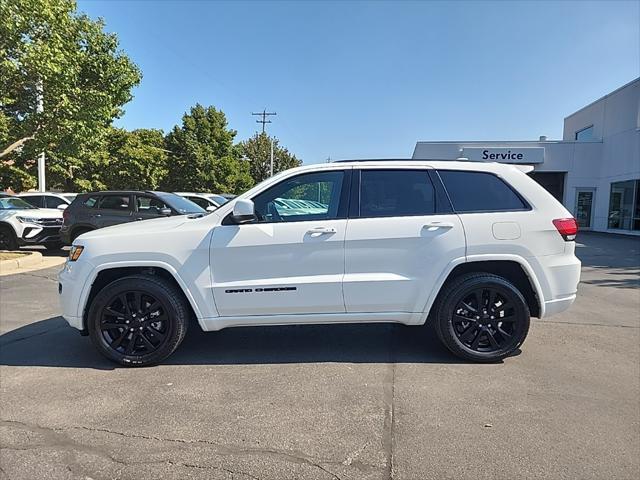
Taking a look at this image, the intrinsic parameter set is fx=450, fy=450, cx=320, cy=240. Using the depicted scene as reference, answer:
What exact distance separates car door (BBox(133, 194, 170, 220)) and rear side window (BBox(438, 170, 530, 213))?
7.62m

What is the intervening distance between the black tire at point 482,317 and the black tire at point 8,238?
465 inches

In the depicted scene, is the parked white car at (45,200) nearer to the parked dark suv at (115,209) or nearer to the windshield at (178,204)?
the parked dark suv at (115,209)

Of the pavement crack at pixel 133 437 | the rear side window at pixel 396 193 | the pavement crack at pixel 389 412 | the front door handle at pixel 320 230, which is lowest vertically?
the pavement crack at pixel 133 437

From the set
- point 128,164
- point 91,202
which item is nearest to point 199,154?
point 128,164

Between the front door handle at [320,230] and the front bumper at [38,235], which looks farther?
the front bumper at [38,235]

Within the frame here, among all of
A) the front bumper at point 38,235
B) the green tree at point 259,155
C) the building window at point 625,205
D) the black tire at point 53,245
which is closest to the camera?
the front bumper at point 38,235

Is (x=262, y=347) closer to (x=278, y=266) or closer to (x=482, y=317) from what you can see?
(x=278, y=266)

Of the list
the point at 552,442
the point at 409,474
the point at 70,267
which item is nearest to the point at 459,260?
the point at 552,442

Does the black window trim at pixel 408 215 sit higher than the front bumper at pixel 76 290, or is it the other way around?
the black window trim at pixel 408 215

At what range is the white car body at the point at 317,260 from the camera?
4105mm

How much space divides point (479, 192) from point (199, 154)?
34.9 metres

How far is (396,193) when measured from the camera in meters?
4.34

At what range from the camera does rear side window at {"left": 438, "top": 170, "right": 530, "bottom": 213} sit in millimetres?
4301

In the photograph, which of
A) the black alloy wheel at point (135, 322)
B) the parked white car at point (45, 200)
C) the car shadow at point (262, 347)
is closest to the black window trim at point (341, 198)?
the black alloy wheel at point (135, 322)
